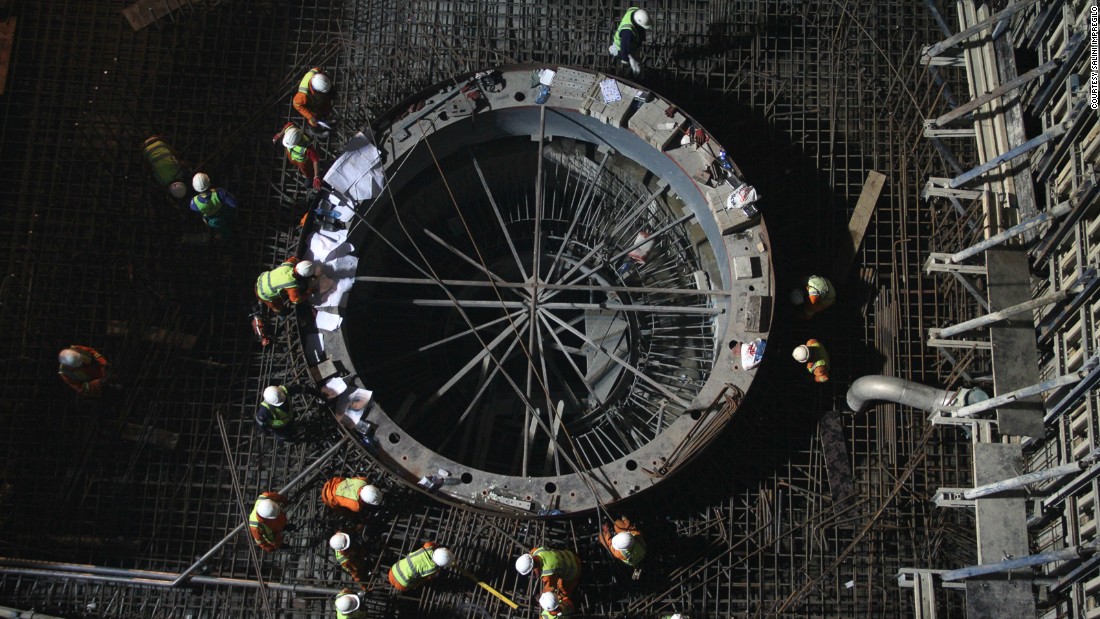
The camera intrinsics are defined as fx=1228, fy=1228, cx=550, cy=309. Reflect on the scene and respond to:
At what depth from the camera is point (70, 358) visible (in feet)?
57.5

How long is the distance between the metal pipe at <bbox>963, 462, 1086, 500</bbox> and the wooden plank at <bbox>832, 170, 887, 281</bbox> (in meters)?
3.93

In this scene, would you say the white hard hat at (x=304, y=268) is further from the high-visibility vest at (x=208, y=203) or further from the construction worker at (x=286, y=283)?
the high-visibility vest at (x=208, y=203)

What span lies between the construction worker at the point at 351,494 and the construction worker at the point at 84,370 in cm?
372

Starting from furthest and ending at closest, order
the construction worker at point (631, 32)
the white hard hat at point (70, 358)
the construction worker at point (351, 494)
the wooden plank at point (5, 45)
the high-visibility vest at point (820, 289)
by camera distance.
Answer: the wooden plank at point (5, 45) < the construction worker at point (631, 32) < the high-visibility vest at point (820, 289) < the white hard hat at point (70, 358) < the construction worker at point (351, 494)

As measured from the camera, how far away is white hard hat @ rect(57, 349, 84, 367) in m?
17.5

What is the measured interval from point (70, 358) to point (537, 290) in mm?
→ 6921

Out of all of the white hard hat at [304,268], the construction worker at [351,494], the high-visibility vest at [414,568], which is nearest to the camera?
the high-visibility vest at [414,568]

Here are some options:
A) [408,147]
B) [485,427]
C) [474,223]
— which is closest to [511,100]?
[408,147]

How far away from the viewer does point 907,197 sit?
63.0 feet

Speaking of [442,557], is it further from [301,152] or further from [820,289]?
[820,289]

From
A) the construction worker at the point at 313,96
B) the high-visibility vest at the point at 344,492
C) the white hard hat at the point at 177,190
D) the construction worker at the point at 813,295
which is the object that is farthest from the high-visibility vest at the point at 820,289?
the white hard hat at the point at 177,190

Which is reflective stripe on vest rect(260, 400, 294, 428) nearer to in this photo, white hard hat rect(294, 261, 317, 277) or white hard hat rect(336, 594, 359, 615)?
white hard hat rect(294, 261, 317, 277)

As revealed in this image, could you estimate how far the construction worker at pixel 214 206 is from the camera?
18.1 m

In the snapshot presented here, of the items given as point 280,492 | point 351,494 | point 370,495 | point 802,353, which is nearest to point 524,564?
point 370,495
